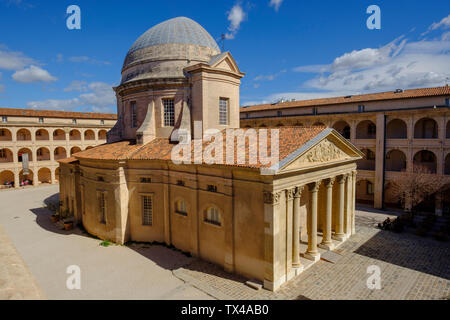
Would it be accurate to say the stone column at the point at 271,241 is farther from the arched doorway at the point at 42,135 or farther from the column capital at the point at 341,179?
the arched doorway at the point at 42,135

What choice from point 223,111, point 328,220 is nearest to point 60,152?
point 223,111

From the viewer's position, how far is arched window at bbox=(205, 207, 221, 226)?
17.3 metres

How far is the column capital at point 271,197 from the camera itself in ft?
46.1

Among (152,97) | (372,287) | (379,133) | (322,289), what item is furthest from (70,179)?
(379,133)

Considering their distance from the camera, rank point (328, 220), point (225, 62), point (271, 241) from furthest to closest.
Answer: point (225, 62) → point (328, 220) → point (271, 241)

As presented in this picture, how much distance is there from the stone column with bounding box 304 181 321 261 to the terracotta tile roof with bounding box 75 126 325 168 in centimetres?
331

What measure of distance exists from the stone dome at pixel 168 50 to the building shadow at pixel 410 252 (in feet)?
69.0

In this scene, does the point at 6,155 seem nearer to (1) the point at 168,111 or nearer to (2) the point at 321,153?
(1) the point at 168,111

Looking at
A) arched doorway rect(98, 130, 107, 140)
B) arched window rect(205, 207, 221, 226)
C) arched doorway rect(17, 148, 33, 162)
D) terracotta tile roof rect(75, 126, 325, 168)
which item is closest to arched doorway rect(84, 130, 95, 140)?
arched doorway rect(98, 130, 107, 140)

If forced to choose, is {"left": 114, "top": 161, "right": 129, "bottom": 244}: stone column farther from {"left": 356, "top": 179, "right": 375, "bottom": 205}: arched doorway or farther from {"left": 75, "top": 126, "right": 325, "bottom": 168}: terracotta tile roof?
{"left": 356, "top": 179, "right": 375, "bottom": 205}: arched doorway

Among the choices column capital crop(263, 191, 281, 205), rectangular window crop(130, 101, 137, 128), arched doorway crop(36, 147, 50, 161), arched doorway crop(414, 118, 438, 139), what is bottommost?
column capital crop(263, 191, 281, 205)

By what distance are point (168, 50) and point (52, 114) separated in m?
37.4

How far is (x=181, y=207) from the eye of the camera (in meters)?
19.7

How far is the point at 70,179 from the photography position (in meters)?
27.2
